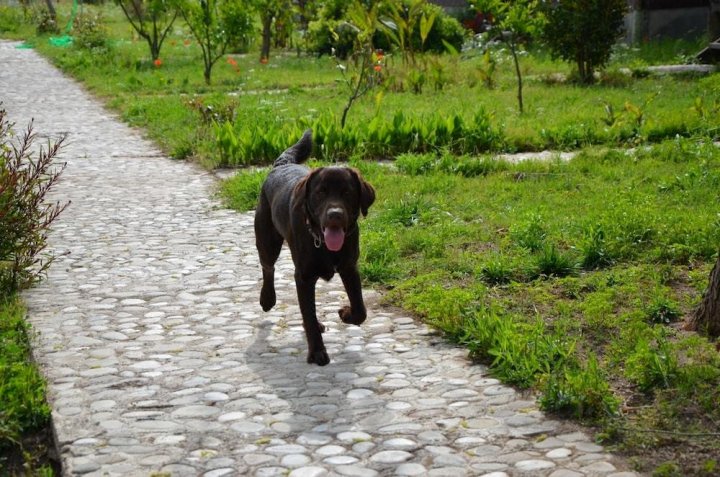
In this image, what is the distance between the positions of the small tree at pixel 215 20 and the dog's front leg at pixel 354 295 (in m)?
14.6

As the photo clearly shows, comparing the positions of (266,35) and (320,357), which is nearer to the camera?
(320,357)

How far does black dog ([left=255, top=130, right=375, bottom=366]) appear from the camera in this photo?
5621 millimetres

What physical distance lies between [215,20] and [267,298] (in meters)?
14.3

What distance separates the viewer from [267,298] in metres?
6.78

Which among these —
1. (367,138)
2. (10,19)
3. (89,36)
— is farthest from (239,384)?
(10,19)

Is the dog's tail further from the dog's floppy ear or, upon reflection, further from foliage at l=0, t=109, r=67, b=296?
foliage at l=0, t=109, r=67, b=296

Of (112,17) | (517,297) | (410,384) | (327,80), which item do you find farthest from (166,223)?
(112,17)

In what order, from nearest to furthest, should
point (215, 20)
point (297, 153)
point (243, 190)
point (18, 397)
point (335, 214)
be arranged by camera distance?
point (18, 397), point (335, 214), point (297, 153), point (243, 190), point (215, 20)

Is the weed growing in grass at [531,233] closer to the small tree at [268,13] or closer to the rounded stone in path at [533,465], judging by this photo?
the rounded stone in path at [533,465]

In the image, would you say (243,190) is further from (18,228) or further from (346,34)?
(346,34)

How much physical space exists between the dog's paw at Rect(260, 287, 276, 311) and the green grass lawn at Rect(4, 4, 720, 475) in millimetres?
809

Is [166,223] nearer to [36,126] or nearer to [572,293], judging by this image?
[572,293]

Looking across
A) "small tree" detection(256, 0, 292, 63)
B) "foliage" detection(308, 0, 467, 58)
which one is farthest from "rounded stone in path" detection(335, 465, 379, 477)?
"foliage" detection(308, 0, 467, 58)

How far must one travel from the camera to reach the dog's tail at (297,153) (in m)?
7.16
